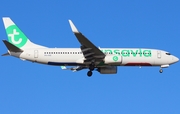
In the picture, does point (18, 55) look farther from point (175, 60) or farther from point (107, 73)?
point (175, 60)

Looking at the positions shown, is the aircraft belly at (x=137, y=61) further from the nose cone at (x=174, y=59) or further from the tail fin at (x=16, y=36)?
the tail fin at (x=16, y=36)

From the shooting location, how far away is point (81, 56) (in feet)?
245

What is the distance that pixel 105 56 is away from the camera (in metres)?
74.3

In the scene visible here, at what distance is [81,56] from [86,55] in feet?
4.12

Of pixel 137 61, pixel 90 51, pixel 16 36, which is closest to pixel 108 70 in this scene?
pixel 137 61

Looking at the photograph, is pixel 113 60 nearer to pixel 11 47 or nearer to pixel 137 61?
pixel 137 61

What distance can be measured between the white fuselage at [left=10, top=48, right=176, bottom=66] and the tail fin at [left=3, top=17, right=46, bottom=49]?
6.90ft

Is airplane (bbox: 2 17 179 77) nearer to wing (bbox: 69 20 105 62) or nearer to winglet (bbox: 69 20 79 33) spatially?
wing (bbox: 69 20 105 62)

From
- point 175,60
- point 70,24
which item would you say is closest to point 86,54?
point 70,24

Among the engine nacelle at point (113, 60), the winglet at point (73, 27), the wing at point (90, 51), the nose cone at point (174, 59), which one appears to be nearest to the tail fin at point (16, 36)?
the wing at point (90, 51)

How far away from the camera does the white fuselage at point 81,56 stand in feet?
243

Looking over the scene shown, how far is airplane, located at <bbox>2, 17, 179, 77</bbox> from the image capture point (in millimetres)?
73625

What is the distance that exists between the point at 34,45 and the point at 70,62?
5596 millimetres

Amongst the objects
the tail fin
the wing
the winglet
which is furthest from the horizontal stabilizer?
the winglet
